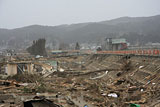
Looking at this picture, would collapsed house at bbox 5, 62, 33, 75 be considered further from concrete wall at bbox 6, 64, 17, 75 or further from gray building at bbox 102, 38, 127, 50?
gray building at bbox 102, 38, 127, 50

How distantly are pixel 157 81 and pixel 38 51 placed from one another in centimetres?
5576

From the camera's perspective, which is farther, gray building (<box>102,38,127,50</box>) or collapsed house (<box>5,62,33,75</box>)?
gray building (<box>102,38,127,50</box>)

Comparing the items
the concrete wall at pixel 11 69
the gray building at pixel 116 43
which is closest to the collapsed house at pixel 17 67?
the concrete wall at pixel 11 69

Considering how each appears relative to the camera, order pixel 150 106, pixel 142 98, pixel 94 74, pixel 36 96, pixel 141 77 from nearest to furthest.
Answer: pixel 150 106, pixel 142 98, pixel 36 96, pixel 141 77, pixel 94 74

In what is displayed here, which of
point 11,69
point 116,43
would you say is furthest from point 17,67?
point 116,43

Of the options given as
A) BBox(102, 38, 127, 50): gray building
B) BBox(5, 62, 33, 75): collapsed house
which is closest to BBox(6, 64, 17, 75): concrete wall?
BBox(5, 62, 33, 75): collapsed house

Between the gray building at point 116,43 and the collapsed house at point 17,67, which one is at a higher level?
the gray building at point 116,43

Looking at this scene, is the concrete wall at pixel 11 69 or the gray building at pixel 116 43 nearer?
the concrete wall at pixel 11 69

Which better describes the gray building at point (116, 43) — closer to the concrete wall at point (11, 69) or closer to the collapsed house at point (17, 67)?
the collapsed house at point (17, 67)

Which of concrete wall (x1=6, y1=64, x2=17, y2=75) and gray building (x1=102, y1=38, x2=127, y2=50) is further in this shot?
gray building (x1=102, y1=38, x2=127, y2=50)

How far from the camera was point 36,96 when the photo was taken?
1409 cm

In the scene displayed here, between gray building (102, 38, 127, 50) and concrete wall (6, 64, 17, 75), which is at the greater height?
gray building (102, 38, 127, 50)

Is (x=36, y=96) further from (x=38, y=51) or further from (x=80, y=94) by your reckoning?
(x=38, y=51)

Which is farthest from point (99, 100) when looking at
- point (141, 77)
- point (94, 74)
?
point (94, 74)
